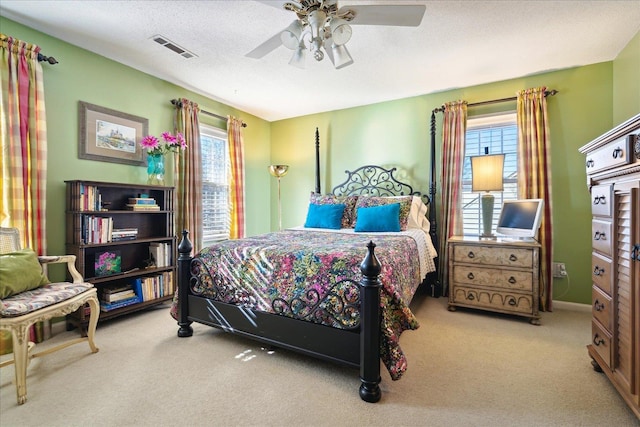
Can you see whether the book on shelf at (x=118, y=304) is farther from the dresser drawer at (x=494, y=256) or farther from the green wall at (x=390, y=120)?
the dresser drawer at (x=494, y=256)

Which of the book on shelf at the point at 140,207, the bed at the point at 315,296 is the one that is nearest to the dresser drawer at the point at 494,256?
the bed at the point at 315,296

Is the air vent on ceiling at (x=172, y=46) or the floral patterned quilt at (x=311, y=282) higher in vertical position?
the air vent on ceiling at (x=172, y=46)

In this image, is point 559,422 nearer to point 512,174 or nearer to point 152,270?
point 512,174

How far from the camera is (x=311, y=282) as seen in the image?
1852 mm

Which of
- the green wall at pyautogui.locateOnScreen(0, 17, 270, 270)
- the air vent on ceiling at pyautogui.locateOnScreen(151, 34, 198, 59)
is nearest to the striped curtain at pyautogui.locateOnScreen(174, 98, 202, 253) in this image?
→ the green wall at pyautogui.locateOnScreen(0, 17, 270, 270)

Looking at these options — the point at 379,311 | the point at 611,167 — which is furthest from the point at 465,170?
the point at 379,311

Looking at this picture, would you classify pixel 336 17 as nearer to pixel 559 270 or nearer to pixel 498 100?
pixel 498 100

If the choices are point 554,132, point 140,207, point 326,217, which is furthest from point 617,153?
point 140,207

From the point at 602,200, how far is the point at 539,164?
1.54 m

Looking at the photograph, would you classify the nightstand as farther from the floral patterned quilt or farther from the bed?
the floral patterned quilt

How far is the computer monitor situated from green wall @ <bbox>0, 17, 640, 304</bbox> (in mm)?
465

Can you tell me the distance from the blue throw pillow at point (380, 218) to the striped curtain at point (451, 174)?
0.70m

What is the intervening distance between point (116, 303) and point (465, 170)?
3909 mm

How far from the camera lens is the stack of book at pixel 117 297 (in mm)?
2605
